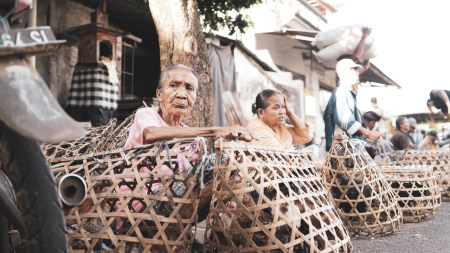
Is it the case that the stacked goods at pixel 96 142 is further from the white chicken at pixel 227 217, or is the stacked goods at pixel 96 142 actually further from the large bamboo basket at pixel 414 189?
the large bamboo basket at pixel 414 189

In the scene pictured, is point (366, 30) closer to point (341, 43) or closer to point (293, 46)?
point (341, 43)

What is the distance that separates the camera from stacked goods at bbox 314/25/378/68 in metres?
6.16

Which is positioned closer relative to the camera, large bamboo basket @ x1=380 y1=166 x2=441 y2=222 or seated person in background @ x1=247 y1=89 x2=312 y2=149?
seated person in background @ x1=247 y1=89 x2=312 y2=149

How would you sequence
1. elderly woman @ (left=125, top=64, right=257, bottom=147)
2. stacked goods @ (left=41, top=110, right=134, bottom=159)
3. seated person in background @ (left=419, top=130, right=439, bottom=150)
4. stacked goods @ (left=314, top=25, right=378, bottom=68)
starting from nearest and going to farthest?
elderly woman @ (left=125, top=64, right=257, bottom=147) → stacked goods @ (left=41, top=110, right=134, bottom=159) → stacked goods @ (left=314, top=25, right=378, bottom=68) → seated person in background @ (left=419, top=130, right=439, bottom=150)

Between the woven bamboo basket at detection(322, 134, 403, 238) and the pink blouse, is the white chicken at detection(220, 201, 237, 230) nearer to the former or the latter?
the pink blouse

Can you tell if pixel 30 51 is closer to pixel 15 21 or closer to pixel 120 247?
pixel 15 21

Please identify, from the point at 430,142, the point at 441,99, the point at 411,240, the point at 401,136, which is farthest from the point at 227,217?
the point at 430,142

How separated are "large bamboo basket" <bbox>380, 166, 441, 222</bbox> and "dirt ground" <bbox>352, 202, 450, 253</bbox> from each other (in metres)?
0.16

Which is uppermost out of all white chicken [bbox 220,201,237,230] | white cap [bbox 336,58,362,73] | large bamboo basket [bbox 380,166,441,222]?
white cap [bbox 336,58,362,73]

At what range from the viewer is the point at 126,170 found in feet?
6.12

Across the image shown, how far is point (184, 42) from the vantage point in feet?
12.3

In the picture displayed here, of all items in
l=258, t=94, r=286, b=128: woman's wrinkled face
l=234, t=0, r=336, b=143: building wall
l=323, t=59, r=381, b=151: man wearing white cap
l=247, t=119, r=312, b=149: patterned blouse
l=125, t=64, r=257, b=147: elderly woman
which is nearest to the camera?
l=125, t=64, r=257, b=147: elderly woman

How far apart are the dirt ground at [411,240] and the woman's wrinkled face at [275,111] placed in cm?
107

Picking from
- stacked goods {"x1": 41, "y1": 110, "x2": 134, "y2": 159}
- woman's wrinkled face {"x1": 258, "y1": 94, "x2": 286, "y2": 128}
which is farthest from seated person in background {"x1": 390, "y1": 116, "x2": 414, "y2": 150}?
stacked goods {"x1": 41, "y1": 110, "x2": 134, "y2": 159}
